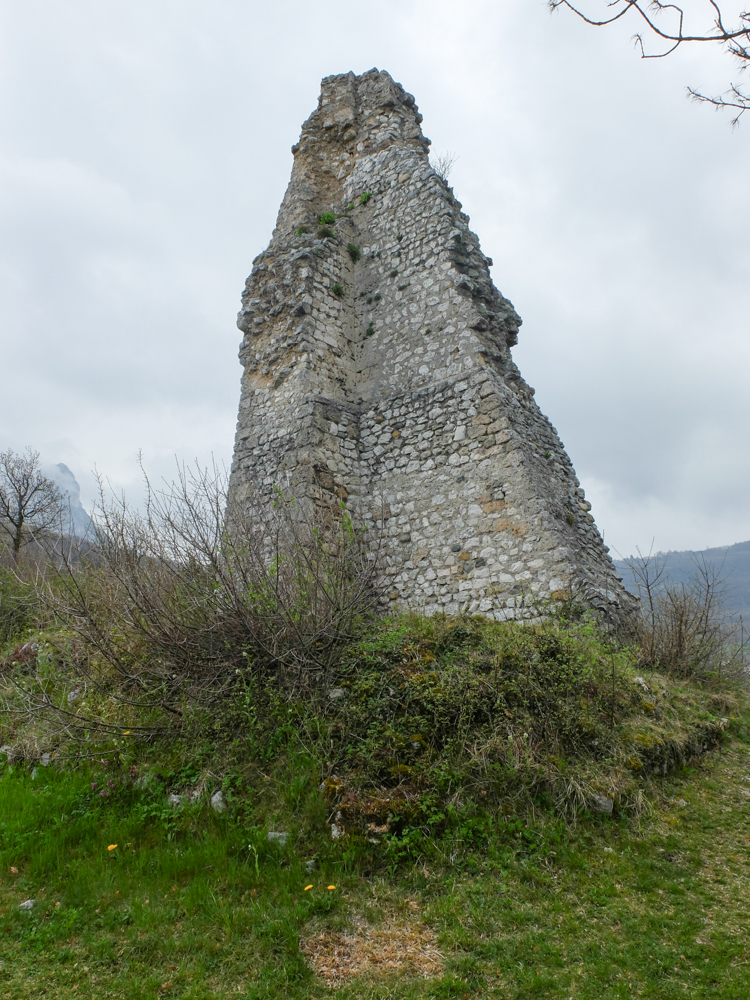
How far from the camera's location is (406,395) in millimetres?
8945

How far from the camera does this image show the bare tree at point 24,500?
18156 mm

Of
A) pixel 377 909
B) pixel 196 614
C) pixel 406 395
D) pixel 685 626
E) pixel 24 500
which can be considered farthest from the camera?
pixel 24 500

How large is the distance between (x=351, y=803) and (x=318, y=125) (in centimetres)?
1213

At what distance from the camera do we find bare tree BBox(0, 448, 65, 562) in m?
18.2

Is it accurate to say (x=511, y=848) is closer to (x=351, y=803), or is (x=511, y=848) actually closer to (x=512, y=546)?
(x=351, y=803)

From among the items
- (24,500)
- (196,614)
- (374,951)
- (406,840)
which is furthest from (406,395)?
(24,500)

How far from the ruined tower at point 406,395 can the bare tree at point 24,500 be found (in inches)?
466

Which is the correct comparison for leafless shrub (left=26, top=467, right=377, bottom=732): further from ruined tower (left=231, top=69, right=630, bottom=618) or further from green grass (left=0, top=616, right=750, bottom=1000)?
ruined tower (left=231, top=69, right=630, bottom=618)

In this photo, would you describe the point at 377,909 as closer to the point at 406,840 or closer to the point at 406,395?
the point at 406,840

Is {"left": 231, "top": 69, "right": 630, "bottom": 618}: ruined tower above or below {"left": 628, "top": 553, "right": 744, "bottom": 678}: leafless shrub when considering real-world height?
above

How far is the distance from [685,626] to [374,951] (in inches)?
223

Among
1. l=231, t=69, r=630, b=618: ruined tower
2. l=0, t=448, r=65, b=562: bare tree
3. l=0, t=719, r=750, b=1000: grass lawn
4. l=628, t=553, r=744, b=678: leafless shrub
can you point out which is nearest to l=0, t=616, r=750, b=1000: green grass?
l=0, t=719, r=750, b=1000: grass lawn

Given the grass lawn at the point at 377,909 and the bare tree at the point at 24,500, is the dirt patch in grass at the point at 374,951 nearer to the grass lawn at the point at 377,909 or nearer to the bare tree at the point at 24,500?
the grass lawn at the point at 377,909

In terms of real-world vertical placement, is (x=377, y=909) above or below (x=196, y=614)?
below
